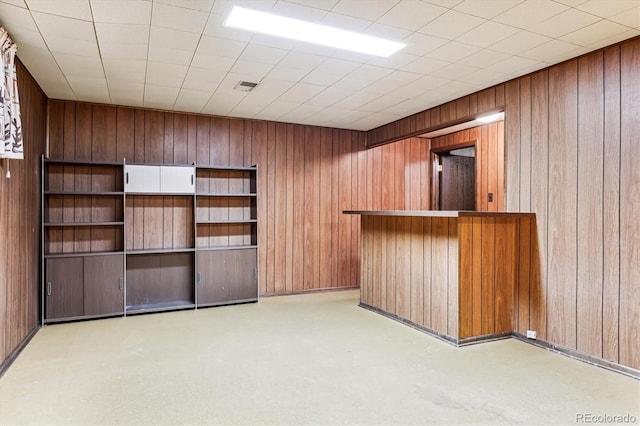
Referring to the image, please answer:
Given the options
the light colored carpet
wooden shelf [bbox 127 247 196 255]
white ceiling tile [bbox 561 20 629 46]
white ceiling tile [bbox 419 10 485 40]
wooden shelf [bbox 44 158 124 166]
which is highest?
white ceiling tile [bbox 419 10 485 40]

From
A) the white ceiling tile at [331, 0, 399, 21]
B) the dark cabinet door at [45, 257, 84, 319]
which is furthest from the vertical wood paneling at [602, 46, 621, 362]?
the dark cabinet door at [45, 257, 84, 319]

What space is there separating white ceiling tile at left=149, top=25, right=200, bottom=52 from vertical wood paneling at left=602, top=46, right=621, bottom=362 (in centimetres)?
322

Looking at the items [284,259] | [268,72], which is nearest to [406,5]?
[268,72]

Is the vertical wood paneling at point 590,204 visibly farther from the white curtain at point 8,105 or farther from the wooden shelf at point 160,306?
the white curtain at point 8,105

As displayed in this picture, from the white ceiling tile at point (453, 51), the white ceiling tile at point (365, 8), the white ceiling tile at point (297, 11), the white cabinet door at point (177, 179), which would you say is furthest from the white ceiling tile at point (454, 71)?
the white cabinet door at point (177, 179)

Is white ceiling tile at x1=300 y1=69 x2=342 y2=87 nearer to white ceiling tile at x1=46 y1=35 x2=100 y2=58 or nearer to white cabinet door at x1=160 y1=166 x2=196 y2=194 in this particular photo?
white ceiling tile at x1=46 y1=35 x2=100 y2=58

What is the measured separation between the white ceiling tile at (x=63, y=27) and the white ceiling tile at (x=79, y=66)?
1.49 feet

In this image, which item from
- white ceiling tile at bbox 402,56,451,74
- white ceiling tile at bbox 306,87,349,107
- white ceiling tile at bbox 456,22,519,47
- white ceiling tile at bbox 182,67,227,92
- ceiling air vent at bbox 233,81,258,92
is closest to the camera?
white ceiling tile at bbox 456,22,519,47

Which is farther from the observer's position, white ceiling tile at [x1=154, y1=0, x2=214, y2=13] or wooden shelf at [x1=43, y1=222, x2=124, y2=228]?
wooden shelf at [x1=43, y1=222, x2=124, y2=228]

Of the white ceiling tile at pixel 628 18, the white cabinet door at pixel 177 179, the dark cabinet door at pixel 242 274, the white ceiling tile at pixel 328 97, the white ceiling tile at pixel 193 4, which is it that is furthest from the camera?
the dark cabinet door at pixel 242 274

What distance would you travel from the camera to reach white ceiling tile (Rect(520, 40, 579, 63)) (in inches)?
121

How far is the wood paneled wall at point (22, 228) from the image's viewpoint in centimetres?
308

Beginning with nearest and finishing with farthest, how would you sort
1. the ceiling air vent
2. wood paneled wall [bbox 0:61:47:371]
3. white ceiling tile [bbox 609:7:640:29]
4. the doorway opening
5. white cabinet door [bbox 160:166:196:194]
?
white ceiling tile [bbox 609:7:640:29] < wood paneled wall [bbox 0:61:47:371] < the ceiling air vent < white cabinet door [bbox 160:166:196:194] < the doorway opening

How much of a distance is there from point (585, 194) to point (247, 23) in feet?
9.80
